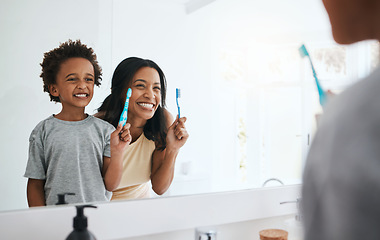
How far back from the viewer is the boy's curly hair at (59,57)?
0.94 meters

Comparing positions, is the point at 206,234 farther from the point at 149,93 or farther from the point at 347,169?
the point at 347,169

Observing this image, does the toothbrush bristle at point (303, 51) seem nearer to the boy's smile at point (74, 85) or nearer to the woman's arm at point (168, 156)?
the woman's arm at point (168, 156)

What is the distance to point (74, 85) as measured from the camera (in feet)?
3.21

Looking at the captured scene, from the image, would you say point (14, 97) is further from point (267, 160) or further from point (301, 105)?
point (301, 105)

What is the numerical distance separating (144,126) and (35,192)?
1.21 feet

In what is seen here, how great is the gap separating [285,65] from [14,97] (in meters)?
0.99

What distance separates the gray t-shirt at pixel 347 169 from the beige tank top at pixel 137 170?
90cm

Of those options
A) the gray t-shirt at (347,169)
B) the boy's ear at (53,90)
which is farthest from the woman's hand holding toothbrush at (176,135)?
the gray t-shirt at (347,169)

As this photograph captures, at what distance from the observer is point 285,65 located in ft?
4.51

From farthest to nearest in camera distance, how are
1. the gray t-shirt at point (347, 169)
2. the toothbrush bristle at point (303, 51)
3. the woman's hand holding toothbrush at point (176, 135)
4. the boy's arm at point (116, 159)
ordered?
the toothbrush bristle at point (303, 51)
the woman's hand holding toothbrush at point (176, 135)
the boy's arm at point (116, 159)
the gray t-shirt at point (347, 169)

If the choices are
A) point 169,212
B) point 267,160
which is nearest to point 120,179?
point 169,212

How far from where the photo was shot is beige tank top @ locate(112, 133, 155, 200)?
1054mm

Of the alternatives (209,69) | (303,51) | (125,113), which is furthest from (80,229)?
(303,51)

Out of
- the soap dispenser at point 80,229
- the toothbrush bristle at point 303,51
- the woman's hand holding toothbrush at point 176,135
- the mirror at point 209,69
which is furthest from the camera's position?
the toothbrush bristle at point 303,51
